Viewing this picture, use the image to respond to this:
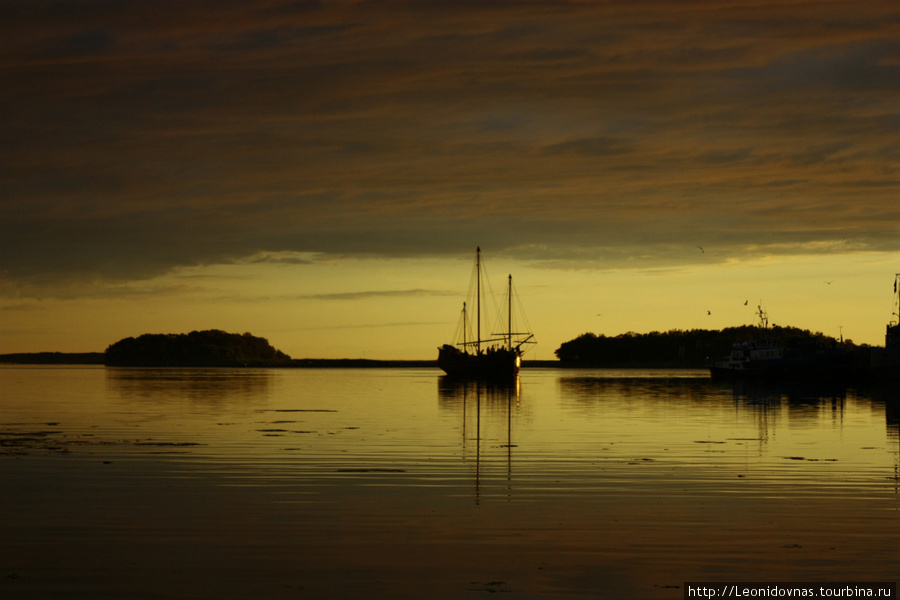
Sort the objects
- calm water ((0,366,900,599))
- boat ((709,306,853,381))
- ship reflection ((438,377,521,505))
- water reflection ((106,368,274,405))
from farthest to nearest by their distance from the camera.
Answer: boat ((709,306,853,381)) → water reflection ((106,368,274,405)) → ship reflection ((438,377,521,505)) → calm water ((0,366,900,599))

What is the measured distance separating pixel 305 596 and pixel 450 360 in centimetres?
15180

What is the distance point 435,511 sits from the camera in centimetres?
2161

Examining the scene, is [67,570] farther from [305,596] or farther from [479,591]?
[479,591]

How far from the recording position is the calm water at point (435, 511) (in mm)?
15523

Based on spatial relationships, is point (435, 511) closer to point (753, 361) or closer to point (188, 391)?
point (188, 391)

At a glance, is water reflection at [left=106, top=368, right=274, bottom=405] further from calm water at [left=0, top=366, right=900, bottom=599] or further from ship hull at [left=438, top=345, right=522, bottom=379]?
ship hull at [left=438, top=345, right=522, bottom=379]

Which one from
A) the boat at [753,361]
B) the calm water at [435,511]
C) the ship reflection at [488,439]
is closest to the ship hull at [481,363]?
the boat at [753,361]

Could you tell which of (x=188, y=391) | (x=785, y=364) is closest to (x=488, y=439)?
(x=188, y=391)

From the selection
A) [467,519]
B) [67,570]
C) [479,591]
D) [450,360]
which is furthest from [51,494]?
[450,360]

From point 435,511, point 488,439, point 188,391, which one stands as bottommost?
point 435,511

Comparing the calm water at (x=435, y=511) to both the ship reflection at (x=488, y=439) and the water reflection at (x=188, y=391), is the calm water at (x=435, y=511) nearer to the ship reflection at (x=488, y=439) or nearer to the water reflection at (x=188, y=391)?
the ship reflection at (x=488, y=439)

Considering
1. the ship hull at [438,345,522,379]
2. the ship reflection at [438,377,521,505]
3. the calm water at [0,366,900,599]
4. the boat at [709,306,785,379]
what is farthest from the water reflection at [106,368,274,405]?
the boat at [709,306,785,379]

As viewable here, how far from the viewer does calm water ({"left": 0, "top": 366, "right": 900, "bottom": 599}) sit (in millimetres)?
15523

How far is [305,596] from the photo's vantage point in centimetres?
1433
